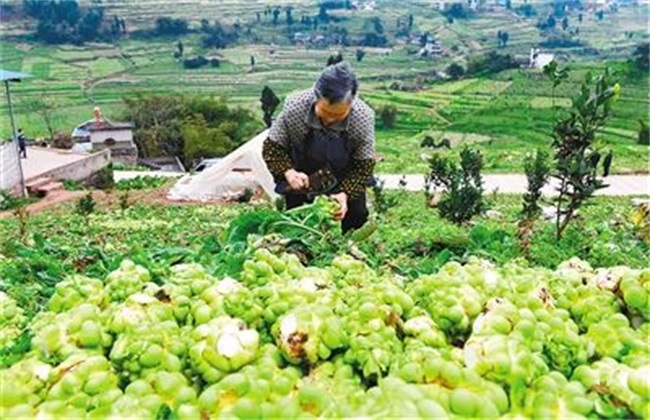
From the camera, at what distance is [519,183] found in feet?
76.6

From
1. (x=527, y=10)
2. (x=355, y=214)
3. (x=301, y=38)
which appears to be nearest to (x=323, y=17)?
(x=301, y=38)

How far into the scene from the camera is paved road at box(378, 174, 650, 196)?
21.9 meters

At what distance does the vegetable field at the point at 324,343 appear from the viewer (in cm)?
134

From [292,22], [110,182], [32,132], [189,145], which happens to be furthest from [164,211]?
[292,22]

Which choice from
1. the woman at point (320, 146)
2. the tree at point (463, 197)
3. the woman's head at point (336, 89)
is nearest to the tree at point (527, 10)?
the tree at point (463, 197)

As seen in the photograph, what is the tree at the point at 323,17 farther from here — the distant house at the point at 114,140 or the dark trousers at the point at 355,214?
the dark trousers at the point at 355,214

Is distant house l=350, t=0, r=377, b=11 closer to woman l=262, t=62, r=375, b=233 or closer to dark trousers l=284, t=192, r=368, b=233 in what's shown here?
dark trousers l=284, t=192, r=368, b=233

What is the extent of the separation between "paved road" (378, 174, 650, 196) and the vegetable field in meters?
19.6

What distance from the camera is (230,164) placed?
19312mm

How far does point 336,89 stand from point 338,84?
1.0 inches

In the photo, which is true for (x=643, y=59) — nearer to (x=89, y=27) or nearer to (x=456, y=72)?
(x=456, y=72)

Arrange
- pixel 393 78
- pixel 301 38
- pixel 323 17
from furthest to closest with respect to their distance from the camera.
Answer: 1. pixel 323 17
2. pixel 301 38
3. pixel 393 78

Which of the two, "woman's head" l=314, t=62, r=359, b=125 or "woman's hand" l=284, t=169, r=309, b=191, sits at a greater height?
"woman's head" l=314, t=62, r=359, b=125

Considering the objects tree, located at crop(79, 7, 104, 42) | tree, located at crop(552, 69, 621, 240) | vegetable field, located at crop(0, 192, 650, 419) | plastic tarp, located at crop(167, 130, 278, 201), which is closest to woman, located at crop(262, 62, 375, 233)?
vegetable field, located at crop(0, 192, 650, 419)
